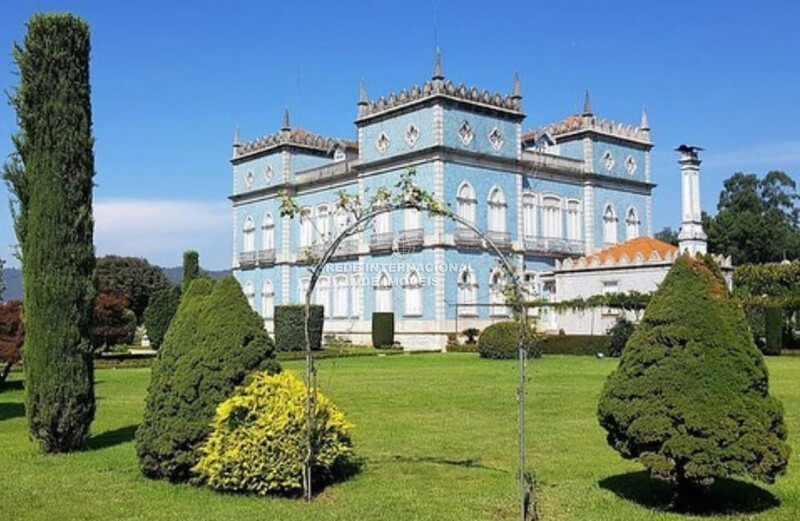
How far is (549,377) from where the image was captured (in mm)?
19672

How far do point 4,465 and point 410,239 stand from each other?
89.8ft

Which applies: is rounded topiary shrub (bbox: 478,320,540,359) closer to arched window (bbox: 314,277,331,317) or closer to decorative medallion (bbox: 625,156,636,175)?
arched window (bbox: 314,277,331,317)

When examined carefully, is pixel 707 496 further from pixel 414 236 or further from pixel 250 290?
pixel 250 290

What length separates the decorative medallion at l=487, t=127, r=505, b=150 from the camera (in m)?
37.3

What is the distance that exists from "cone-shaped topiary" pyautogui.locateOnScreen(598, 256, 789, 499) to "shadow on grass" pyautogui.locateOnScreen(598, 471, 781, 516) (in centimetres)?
18

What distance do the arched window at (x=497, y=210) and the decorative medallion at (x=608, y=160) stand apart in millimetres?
7406

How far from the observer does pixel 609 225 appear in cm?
4256

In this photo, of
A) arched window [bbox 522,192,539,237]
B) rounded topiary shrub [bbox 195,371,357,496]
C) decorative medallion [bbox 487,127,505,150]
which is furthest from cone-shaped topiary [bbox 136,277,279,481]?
arched window [bbox 522,192,539,237]

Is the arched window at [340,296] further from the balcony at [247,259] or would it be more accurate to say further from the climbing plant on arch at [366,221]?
the climbing plant on arch at [366,221]

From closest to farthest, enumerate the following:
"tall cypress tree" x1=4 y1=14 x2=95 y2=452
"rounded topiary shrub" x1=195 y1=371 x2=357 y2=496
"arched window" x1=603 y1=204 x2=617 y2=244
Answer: "rounded topiary shrub" x1=195 y1=371 x2=357 y2=496
"tall cypress tree" x1=4 y1=14 x2=95 y2=452
"arched window" x1=603 y1=204 x2=617 y2=244

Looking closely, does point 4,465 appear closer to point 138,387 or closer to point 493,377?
point 138,387

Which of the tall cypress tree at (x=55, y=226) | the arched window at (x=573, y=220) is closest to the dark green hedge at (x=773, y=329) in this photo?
the arched window at (x=573, y=220)

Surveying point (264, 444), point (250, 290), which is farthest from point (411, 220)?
point (264, 444)

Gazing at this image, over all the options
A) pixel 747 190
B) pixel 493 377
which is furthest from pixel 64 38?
pixel 747 190
